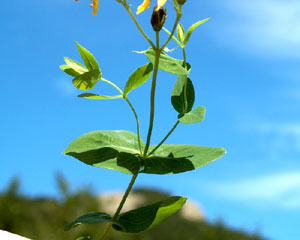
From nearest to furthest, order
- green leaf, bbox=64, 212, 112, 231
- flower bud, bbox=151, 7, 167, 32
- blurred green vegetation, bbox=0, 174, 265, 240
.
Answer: flower bud, bbox=151, 7, 167, 32
green leaf, bbox=64, 212, 112, 231
blurred green vegetation, bbox=0, 174, 265, 240

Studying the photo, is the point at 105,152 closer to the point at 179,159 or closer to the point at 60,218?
the point at 179,159

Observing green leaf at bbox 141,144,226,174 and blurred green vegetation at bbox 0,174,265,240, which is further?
blurred green vegetation at bbox 0,174,265,240

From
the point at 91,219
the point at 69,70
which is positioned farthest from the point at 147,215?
the point at 69,70

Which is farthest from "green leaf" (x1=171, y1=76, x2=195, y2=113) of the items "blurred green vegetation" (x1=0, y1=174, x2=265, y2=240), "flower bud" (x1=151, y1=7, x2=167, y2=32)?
"blurred green vegetation" (x1=0, y1=174, x2=265, y2=240)

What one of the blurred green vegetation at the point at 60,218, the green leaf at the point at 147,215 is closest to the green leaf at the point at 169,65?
the green leaf at the point at 147,215

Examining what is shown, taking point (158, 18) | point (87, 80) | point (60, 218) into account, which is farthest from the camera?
point (60, 218)

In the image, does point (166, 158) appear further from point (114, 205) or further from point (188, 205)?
point (188, 205)

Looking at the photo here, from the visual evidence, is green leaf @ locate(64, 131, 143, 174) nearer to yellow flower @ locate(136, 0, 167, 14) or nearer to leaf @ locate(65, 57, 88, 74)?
leaf @ locate(65, 57, 88, 74)

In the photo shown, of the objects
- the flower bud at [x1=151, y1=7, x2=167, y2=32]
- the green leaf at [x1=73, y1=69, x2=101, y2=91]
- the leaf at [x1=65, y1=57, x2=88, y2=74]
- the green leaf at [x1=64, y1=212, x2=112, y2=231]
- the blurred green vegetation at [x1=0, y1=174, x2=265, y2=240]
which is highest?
the flower bud at [x1=151, y1=7, x2=167, y2=32]
